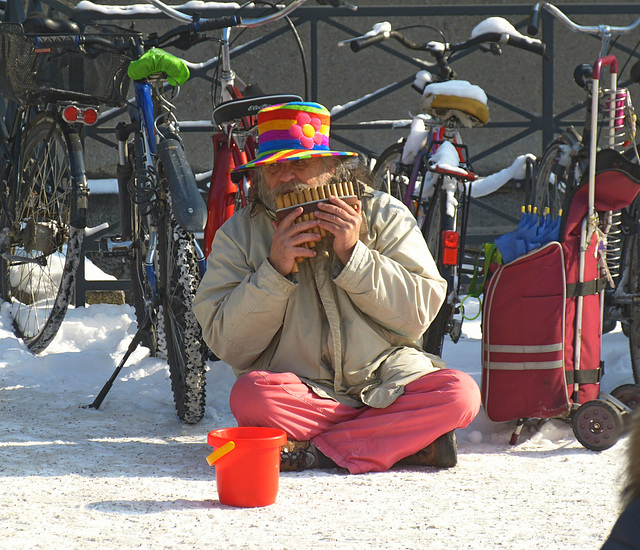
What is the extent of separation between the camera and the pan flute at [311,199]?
2.54 metres

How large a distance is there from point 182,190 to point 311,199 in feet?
2.29

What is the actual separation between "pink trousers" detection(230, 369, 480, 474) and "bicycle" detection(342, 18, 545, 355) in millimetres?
793

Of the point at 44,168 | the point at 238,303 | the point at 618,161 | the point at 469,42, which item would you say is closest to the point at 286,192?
the point at 238,303

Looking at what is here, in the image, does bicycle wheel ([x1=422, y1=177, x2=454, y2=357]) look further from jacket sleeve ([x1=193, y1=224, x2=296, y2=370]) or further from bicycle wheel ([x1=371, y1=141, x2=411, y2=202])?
jacket sleeve ([x1=193, y1=224, x2=296, y2=370])

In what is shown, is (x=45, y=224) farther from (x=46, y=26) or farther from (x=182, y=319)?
(x=182, y=319)

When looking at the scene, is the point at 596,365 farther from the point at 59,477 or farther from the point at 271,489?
the point at 59,477

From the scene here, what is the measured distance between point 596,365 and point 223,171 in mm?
1595

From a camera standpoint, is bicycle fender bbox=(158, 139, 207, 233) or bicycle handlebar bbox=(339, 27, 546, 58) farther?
bicycle handlebar bbox=(339, 27, 546, 58)

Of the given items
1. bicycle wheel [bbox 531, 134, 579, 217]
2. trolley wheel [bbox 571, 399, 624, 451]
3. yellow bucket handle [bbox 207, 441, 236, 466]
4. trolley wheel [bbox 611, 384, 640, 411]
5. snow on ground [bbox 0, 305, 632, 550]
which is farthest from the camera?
bicycle wheel [bbox 531, 134, 579, 217]

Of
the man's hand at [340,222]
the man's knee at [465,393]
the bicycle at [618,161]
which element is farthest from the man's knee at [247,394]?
the bicycle at [618,161]

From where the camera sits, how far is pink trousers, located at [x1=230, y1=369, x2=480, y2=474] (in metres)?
2.60

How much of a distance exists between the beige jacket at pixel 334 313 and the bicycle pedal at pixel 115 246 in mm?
811

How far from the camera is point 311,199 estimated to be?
100 inches

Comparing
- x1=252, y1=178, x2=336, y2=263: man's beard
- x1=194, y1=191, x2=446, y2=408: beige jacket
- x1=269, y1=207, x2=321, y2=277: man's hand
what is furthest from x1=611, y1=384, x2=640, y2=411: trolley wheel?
x1=269, y1=207, x2=321, y2=277: man's hand
